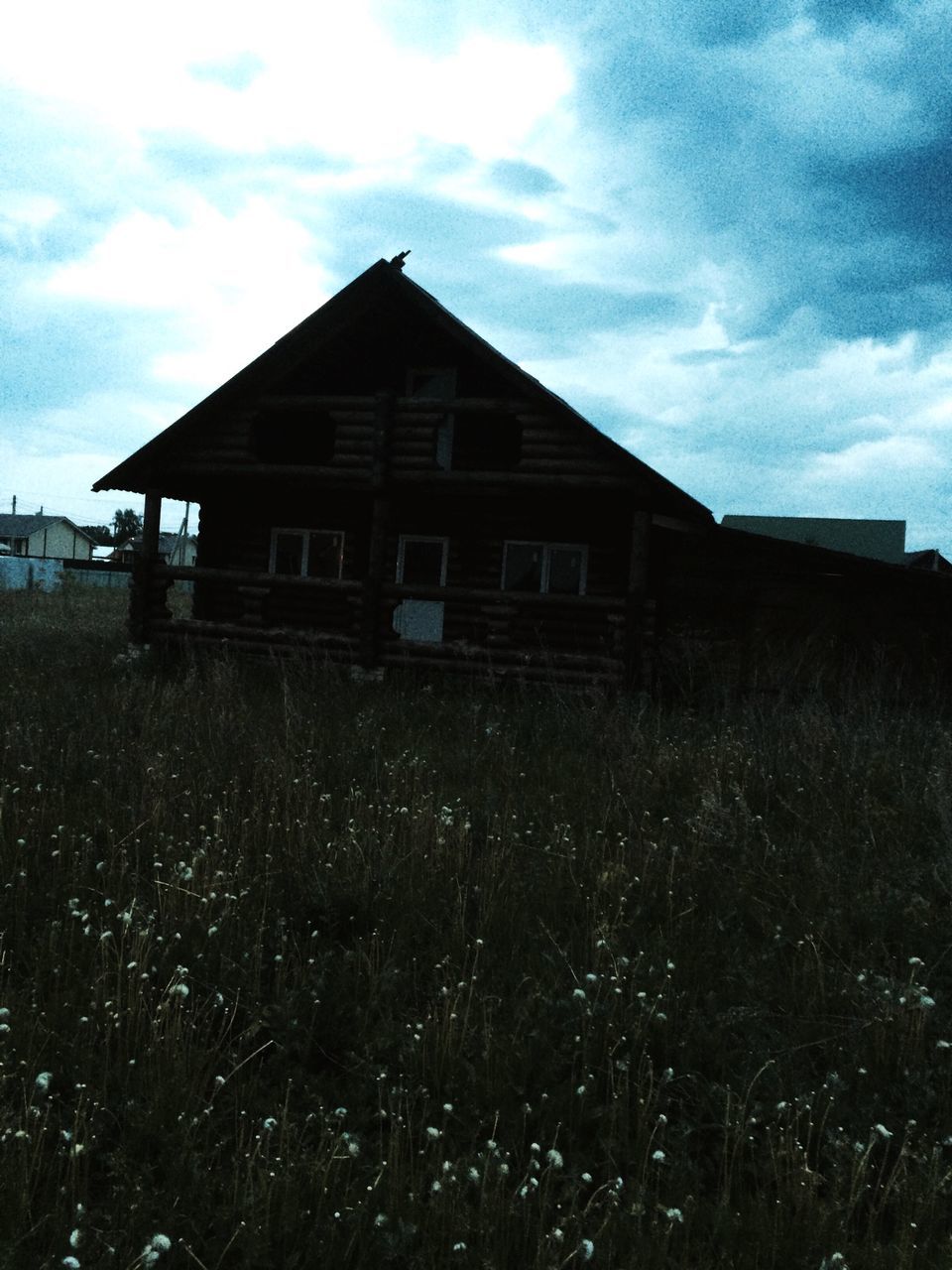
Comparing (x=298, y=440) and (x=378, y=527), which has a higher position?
(x=298, y=440)

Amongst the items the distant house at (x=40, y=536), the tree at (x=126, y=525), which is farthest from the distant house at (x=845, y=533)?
the tree at (x=126, y=525)

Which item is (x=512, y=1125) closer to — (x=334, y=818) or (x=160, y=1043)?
(x=160, y=1043)

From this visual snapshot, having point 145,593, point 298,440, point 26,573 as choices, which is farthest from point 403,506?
point 26,573

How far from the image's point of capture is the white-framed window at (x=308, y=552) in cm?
1727

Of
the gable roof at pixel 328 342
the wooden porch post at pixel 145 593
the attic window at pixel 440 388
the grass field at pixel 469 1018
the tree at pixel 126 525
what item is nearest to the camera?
the grass field at pixel 469 1018

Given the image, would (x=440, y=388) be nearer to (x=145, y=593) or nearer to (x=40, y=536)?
(x=145, y=593)

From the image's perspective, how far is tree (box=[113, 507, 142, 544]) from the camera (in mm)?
109250

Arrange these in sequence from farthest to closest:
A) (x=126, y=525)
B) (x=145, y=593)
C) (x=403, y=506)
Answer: (x=126, y=525), (x=403, y=506), (x=145, y=593)

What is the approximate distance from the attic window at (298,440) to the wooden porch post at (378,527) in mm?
3871

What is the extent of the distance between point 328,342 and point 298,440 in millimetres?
3158

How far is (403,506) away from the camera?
16641 mm

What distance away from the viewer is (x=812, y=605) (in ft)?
51.9

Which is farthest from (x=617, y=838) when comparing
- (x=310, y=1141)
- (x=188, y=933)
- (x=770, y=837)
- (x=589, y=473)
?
(x=589, y=473)

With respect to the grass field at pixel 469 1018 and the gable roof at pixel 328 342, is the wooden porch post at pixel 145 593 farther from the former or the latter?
the grass field at pixel 469 1018
